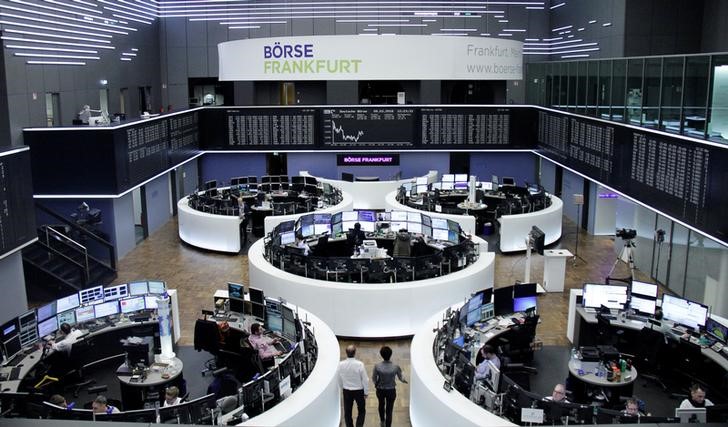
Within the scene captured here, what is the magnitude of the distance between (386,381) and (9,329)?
17.8ft

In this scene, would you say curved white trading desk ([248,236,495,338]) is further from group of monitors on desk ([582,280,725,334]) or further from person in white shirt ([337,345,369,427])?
person in white shirt ([337,345,369,427])

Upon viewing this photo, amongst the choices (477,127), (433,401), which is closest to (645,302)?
(433,401)

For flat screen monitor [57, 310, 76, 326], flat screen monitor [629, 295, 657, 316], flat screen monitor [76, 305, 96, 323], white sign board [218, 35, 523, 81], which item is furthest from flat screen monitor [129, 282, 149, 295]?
flat screen monitor [629, 295, 657, 316]

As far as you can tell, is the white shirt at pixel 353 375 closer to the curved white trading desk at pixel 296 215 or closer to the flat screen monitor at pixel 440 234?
the flat screen monitor at pixel 440 234

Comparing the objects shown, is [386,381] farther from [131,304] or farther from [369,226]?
[369,226]

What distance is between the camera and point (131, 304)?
11.4m

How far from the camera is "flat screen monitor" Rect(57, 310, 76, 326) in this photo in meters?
10.6

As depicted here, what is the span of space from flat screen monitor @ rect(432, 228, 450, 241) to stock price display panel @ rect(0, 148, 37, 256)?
26.6 ft

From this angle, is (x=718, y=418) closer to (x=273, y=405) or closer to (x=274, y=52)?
(x=273, y=405)

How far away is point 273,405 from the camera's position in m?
7.93

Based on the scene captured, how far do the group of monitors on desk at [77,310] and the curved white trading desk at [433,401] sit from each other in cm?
487

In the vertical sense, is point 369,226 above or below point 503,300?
above

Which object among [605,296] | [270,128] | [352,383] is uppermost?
[270,128]

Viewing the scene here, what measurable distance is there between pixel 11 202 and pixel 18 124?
5240mm
